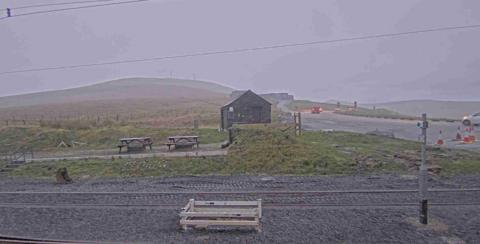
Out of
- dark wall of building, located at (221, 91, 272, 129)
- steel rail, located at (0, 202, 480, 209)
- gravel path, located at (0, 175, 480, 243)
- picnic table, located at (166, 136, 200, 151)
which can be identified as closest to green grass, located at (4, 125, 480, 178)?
gravel path, located at (0, 175, 480, 243)

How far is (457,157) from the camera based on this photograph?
20.2 metres

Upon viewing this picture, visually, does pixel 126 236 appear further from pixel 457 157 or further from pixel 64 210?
pixel 457 157

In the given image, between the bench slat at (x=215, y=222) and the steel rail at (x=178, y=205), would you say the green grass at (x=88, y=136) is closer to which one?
the steel rail at (x=178, y=205)

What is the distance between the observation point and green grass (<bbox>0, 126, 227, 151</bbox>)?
33625 mm

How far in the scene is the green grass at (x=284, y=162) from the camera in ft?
62.2

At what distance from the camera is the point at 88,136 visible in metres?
36.7

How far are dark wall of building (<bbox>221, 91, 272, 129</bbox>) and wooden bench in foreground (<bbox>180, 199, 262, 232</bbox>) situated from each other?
2335 cm

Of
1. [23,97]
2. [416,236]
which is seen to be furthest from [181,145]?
[23,97]

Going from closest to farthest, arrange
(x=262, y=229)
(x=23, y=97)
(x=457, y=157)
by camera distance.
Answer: (x=262, y=229) → (x=457, y=157) → (x=23, y=97)

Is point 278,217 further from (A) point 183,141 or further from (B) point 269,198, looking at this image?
(A) point 183,141

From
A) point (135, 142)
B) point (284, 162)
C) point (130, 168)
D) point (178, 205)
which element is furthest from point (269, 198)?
point (135, 142)

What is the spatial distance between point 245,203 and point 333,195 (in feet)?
10.4

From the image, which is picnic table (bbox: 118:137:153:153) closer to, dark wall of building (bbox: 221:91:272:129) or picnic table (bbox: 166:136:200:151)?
picnic table (bbox: 166:136:200:151)

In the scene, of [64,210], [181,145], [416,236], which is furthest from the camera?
[181,145]
